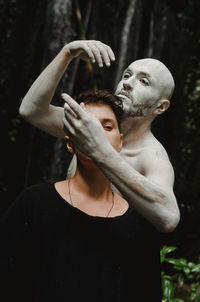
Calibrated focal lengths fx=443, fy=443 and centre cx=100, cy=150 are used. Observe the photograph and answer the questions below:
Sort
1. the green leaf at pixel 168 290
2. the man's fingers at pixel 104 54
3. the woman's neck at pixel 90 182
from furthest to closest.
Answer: the green leaf at pixel 168 290
the man's fingers at pixel 104 54
the woman's neck at pixel 90 182

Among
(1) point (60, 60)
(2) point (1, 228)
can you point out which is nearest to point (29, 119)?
(1) point (60, 60)

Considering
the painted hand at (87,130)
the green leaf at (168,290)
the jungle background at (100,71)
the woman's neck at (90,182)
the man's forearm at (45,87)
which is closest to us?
the painted hand at (87,130)

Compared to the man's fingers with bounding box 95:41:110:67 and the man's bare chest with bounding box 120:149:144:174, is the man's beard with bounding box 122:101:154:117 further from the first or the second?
the man's fingers with bounding box 95:41:110:67

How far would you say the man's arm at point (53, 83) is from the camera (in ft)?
6.13

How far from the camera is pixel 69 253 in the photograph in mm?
1608

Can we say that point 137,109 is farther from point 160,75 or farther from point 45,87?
point 45,87

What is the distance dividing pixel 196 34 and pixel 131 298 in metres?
5.17

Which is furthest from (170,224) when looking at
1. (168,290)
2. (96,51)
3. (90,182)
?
(168,290)

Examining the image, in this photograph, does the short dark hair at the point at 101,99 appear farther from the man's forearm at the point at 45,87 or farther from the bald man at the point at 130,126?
the man's forearm at the point at 45,87

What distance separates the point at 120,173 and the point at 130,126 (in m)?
0.64

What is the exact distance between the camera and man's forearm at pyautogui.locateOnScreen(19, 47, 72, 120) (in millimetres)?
2031

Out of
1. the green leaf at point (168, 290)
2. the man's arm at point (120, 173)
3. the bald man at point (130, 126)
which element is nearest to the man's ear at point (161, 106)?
the bald man at point (130, 126)

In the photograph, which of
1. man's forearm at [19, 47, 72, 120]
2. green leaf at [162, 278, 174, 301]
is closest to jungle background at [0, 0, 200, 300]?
green leaf at [162, 278, 174, 301]

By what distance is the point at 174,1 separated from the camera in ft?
21.1
